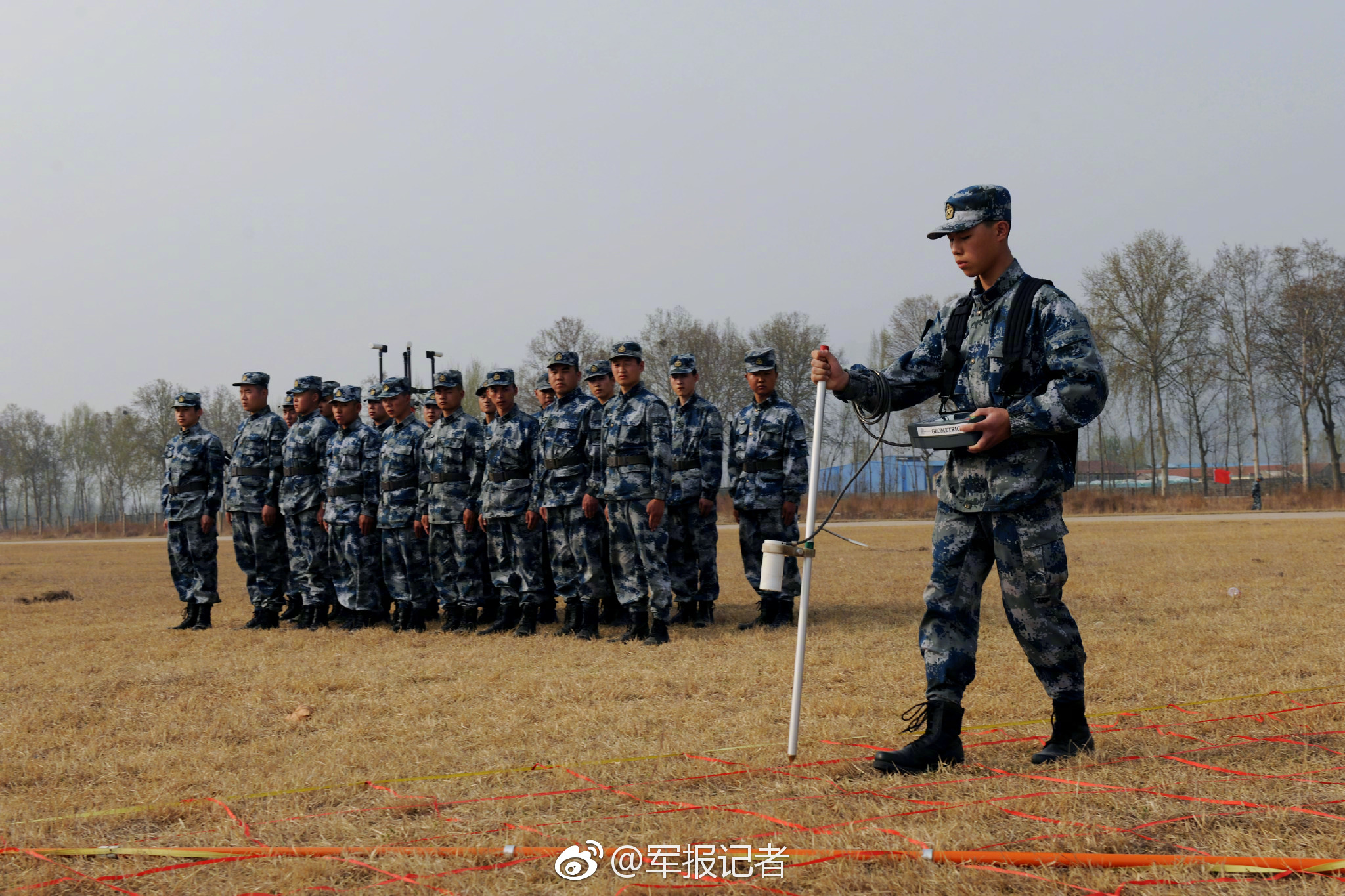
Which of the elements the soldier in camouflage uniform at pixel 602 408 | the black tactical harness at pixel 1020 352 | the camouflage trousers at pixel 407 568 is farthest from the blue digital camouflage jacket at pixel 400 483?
the black tactical harness at pixel 1020 352

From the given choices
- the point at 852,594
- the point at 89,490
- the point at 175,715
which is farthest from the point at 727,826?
the point at 89,490

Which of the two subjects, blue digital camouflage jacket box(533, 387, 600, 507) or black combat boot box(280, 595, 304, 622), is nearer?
blue digital camouflage jacket box(533, 387, 600, 507)

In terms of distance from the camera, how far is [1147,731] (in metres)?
4.04

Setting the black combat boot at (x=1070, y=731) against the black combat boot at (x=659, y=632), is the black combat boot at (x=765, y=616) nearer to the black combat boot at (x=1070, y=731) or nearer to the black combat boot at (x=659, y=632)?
the black combat boot at (x=659, y=632)

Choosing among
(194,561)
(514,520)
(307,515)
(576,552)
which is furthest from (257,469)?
(576,552)

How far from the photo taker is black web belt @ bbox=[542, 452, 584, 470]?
7988 millimetres

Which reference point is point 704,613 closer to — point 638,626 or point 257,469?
point 638,626

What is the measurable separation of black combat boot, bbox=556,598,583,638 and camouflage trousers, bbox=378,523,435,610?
1520mm

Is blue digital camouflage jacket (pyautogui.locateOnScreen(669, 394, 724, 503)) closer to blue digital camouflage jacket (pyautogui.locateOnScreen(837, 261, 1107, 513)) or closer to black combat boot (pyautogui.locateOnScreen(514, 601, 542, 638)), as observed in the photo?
black combat boot (pyautogui.locateOnScreen(514, 601, 542, 638))

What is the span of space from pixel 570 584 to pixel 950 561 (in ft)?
15.7

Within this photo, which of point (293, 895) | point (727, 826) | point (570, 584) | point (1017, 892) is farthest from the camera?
point (570, 584)

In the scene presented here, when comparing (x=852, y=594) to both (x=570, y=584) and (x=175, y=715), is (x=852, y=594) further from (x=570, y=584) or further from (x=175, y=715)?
(x=175, y=715)

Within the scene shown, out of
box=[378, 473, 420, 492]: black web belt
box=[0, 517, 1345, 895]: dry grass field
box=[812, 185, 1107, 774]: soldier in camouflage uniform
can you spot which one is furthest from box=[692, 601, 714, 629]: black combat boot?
box=[812, 185, 1107, 774]: soldier in camouflage uniform

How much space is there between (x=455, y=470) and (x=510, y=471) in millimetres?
660
